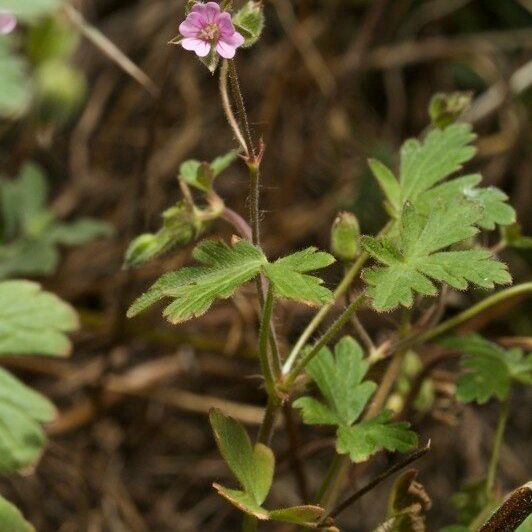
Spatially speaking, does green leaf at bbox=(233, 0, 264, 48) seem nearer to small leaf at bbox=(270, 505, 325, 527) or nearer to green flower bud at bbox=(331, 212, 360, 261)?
green flower bud at bbox=(331, 212, 360, 261)

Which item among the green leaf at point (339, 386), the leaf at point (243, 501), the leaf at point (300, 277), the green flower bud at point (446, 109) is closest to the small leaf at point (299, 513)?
the leaf at point (243, 501)

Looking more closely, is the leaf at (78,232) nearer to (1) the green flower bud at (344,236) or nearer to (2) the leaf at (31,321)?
(2) the leaf at (31,321)

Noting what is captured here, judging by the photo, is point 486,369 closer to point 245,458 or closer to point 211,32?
point 245,458

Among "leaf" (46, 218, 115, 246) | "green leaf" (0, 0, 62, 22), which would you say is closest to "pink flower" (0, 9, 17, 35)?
"green leaf" (0, 0, 62, 22)

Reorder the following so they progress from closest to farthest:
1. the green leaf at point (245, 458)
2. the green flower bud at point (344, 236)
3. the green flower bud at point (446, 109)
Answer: the green leaf at point (245, 458) → the green flower bud at point (344, 236) → the green flower bud at point (446, 109)

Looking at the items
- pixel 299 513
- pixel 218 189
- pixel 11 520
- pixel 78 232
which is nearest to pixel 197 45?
pixel 299 513

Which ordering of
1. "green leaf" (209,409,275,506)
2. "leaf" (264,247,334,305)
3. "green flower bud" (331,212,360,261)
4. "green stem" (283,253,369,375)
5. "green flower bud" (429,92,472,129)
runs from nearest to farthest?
"leaf" (264,247,334,305) → "green leaf" (209,409,275,506) → "green stem" (283,253,369,375) → "green flower bud" (331,212,360,261) → "green flower bud" (429,92,472,129)
